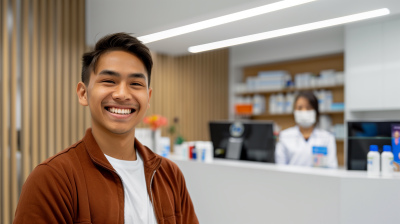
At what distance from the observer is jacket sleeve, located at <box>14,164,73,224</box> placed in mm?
958

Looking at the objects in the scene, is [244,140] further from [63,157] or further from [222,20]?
[63,157]

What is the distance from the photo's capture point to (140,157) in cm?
136

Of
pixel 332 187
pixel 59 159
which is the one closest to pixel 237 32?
pixel 332 187

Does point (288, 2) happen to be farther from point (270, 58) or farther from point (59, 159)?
point (270, 58)

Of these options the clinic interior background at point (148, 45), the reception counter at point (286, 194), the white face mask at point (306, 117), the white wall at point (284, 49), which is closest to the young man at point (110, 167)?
the reception counter at point (286, 194)

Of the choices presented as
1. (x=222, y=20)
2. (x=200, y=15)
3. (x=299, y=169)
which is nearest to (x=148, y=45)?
(x=200, y=15)

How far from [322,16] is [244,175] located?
123 centimetres

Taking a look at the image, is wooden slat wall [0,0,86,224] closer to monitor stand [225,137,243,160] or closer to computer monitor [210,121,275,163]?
computer monitor [210,121,275,163]

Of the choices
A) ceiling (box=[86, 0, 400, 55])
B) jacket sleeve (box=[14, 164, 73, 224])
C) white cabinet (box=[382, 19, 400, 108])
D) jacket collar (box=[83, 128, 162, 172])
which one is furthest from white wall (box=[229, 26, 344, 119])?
jacket sleeve (box=[14, 164, 73, 224])

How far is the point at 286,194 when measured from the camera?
7.13 ft

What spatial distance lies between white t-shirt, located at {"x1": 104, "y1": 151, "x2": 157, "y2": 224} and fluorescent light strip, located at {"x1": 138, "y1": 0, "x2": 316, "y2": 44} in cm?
134

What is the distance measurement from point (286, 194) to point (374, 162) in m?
0.58

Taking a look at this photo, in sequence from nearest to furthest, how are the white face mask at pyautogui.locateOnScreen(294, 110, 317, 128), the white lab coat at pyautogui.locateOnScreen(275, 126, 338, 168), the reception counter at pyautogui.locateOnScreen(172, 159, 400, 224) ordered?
the reception counter at pyautogui.locateOnScreen(172, 159, 400, 224) → the white lab coat at pyautogui.locateOnScreen(275, 126, 338, 168) → the white face mask at pyautogui.locateOnScreen(294, 110, 317, 128)

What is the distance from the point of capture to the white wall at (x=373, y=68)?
367 cm
